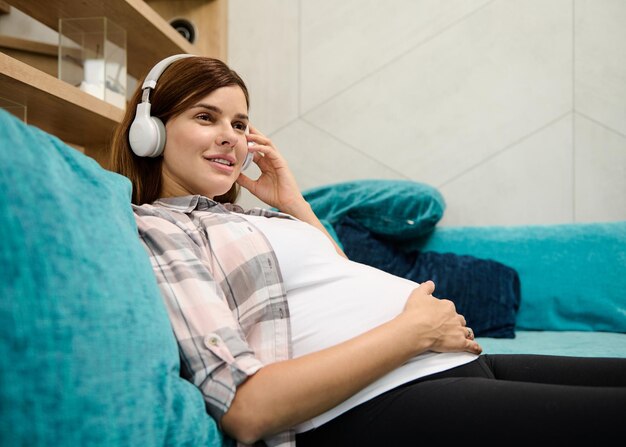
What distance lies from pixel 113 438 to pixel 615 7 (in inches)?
94.7

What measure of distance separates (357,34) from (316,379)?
203cm

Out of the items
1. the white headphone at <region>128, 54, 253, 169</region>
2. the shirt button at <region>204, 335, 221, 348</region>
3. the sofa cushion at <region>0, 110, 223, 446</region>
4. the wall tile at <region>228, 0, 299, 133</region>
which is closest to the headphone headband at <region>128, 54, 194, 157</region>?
the white headphone at <region>128, 54, 253, 169</region>

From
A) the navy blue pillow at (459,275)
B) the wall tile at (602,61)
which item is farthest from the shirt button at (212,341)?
the wall tile at (602,61)

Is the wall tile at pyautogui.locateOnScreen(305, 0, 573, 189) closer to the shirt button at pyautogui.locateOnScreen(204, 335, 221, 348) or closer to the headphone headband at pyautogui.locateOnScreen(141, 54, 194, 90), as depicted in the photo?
the headphone headband at pyautogui.locateOnScreen(141, 54, 194, 90)

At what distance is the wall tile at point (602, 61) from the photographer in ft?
7.32

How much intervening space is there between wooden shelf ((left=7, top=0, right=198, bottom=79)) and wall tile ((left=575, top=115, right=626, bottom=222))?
5.46 ft

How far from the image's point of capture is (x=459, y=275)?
192 centimetres

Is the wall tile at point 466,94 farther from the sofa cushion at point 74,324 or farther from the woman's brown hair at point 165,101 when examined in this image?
the sofa cushion at point 74,324

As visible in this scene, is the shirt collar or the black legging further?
the shirt collar

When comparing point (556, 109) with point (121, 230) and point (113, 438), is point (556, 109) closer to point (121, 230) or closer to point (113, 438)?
point (121, 230)

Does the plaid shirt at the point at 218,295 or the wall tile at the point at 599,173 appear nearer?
the plaid shirt at the point at 218,295

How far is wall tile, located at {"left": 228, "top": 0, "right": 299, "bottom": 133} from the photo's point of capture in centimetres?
257

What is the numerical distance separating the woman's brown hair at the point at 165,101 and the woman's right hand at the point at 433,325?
23.0 inches

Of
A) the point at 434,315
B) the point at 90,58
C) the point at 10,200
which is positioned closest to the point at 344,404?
the point at 434,315
